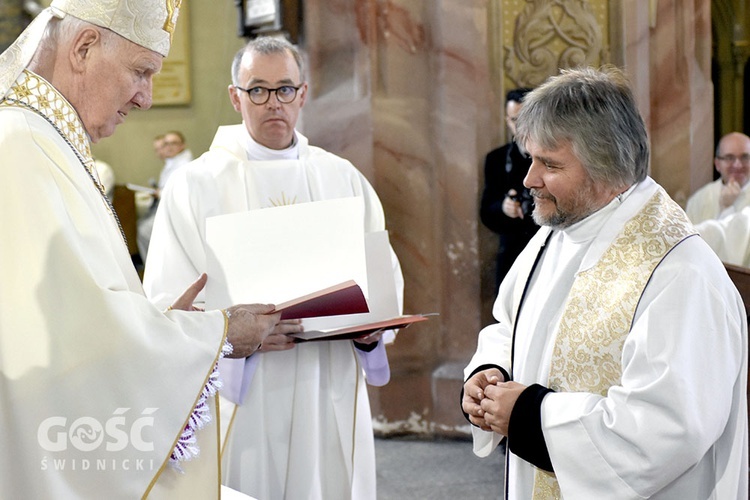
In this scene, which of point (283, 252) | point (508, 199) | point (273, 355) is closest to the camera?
point (283, 252)

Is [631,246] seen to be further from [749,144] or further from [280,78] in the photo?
[749,144]

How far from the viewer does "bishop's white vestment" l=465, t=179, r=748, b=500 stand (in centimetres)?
211

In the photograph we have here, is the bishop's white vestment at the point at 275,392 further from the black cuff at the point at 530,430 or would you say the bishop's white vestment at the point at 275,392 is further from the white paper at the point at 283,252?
the black cuff at the point at 530,430

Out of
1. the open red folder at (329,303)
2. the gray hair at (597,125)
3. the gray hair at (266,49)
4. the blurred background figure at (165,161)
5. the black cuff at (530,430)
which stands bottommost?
the blurred background figure at (165,161)

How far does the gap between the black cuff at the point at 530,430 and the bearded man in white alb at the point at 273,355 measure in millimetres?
1152

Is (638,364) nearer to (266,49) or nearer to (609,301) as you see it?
(609,301)

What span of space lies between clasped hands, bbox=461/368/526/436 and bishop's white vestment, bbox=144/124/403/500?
1.03m

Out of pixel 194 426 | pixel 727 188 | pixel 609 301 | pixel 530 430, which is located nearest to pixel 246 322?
pixel 194 426

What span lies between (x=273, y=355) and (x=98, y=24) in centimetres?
155

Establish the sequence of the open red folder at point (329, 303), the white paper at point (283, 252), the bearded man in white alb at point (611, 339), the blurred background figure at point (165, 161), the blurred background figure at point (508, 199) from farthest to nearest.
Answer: the blurred background figure at point (165, 161) < the blurred background figure at point (508, 199) < the white paper at point (283, 252) < the open red folder at point (329, 303) < the bearded man in white alb at point (611, 339)

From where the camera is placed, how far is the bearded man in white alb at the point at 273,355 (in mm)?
3422

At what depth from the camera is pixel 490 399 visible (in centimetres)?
242

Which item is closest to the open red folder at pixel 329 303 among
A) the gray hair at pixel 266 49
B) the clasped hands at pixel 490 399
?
the clasped hands at pixel 490 399

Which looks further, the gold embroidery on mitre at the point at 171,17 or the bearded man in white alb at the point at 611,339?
the gold embroidery on mitre at the point at 171,17
